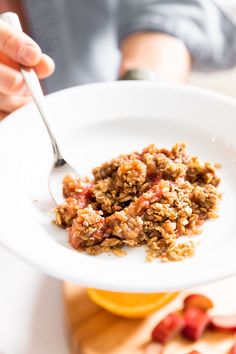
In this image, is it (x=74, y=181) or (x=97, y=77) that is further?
(x=97, y=77)

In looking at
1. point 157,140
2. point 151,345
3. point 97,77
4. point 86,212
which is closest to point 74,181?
point 86,212

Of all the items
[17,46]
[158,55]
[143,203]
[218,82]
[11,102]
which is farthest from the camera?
[218,82]

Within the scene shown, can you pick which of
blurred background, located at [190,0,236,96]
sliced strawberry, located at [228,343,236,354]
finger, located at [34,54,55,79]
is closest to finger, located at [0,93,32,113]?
finger, located at [34,54,55,79]

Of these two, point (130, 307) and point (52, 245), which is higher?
point (52, 245)

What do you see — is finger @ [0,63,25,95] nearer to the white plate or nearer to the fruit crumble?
the white plate

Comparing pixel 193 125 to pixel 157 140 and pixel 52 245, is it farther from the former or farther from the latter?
pixel 52 245

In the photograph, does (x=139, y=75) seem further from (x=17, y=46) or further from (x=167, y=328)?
(x=167, y=328)

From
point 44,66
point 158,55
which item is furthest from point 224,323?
point 158,55
